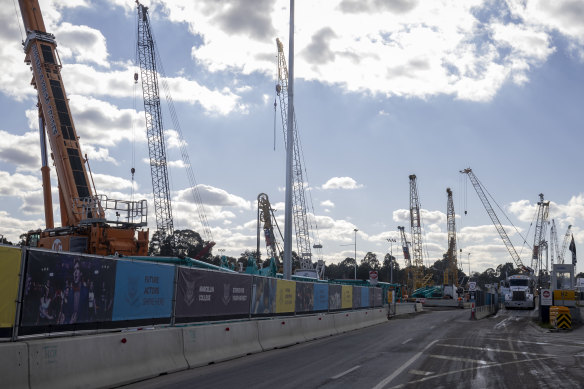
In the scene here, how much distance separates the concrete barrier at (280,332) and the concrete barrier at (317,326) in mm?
507

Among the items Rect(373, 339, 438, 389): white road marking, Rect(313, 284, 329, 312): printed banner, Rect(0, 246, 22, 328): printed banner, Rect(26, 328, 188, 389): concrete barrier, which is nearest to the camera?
Rect(0, 246, 22, 328): printed banner

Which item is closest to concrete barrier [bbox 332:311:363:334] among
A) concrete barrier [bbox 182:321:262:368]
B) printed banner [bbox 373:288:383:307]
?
printed banner [bbox 373:288:383:307]

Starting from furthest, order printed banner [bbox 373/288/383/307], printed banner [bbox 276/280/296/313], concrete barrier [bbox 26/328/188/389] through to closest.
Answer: printed banner [bbox 373/288/383/307], printed banner [bbox 276/280/296/313], concrete barrier [bbox 26/328/188/389]

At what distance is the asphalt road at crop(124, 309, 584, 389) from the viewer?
Answer: 432 inches

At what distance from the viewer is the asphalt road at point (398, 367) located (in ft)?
36.0

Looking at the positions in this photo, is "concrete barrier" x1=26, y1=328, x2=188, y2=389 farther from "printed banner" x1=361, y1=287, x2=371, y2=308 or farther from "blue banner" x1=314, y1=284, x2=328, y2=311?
"printed banner" x1=361, y1=287, x2=371, y2=308

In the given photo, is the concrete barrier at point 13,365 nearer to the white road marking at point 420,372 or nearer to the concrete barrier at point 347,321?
the white road marking at point 420,372

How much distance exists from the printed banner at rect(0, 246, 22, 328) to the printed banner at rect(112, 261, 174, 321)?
8.70 feet

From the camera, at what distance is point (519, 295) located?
2325 inches

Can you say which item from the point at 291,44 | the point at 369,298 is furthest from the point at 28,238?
the point at 369,298

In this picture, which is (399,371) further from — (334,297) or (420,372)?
(334,297)

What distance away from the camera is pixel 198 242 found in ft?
466

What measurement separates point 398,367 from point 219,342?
15.2 feet

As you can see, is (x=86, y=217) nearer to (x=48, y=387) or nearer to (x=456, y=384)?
(x=48, y=387)
